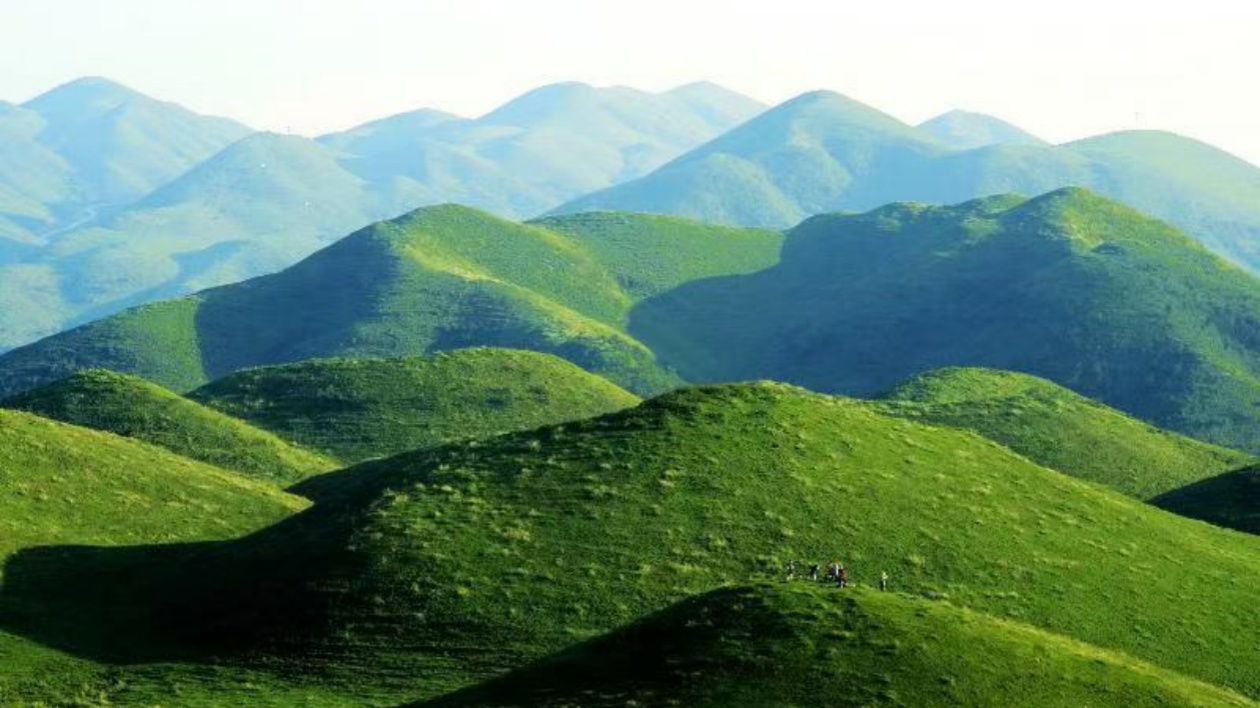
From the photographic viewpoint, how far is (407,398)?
17700 centimetres

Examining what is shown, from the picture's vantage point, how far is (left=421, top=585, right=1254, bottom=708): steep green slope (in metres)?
58.7

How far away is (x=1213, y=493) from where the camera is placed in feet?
412

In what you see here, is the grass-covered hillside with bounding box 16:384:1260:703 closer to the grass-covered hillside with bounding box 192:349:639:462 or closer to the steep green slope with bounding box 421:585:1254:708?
the steep green slope with bounding box 421:585:1254:708

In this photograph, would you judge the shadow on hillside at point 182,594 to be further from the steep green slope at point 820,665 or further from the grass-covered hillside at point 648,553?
the steep green slope at point 820,665

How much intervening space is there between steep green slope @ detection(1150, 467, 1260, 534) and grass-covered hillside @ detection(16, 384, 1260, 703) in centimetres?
1414

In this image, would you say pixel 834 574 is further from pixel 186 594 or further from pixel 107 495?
pixel 107 495

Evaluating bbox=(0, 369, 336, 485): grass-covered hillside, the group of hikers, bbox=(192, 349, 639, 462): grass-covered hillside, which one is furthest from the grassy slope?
bbox=(192, 349, 639, 462): grass-covered hillside

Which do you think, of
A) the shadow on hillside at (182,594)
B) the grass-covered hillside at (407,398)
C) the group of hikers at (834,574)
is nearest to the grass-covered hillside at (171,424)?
the grass-covered hillside at (407,398)

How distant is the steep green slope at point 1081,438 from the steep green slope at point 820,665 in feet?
300

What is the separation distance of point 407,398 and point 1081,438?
7854cm

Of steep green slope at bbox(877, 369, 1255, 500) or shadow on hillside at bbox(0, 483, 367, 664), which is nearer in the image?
shadow on hillside at bbox(0, 483, 367, 664)

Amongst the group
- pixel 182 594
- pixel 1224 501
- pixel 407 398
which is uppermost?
pixel 407 398

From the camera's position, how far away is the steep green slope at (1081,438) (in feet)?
510

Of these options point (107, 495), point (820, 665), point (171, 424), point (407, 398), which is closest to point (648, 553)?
point (820, 665)
